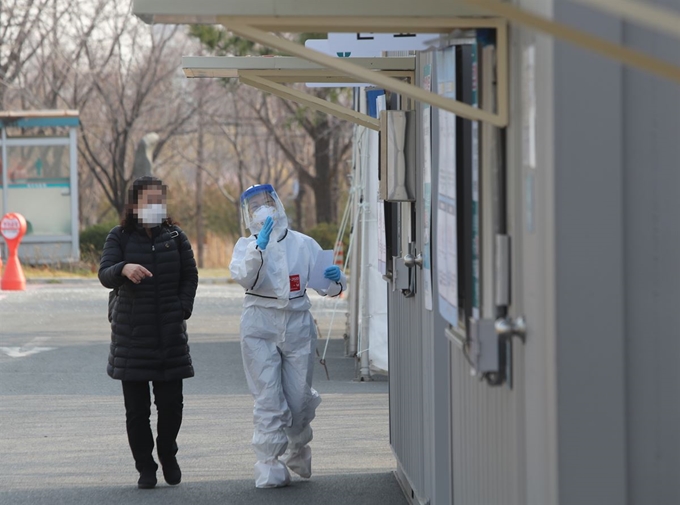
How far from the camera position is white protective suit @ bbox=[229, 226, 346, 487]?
277 inches

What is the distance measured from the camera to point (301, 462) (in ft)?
24.1

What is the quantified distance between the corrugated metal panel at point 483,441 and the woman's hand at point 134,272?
2494mm

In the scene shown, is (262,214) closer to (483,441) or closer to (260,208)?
(260,208)

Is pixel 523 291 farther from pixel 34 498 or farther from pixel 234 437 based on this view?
pixel 234 437

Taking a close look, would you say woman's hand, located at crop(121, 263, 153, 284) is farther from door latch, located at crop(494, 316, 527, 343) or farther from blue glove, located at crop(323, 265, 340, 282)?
door latch, located at crop(494, 316, 527, 343)

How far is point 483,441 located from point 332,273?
3.13 m

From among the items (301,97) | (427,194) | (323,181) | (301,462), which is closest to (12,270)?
(323,181)

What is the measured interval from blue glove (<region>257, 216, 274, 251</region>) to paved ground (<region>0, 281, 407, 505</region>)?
141 centimetres

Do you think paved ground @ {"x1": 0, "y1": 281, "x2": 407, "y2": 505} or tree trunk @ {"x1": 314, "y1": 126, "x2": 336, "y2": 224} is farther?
tree trunk @ {"x1": 314, "y1": 126, "x2": 336, "y2": 224}

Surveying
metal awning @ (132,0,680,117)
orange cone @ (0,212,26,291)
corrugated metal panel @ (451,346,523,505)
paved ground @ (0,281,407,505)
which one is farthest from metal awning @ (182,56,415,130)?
orange cone @ (0,212,26,291)

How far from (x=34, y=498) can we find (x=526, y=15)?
5013mm

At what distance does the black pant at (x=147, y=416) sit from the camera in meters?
7.07

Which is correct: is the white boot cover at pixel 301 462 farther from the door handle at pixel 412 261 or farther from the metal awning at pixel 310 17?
the metal awning at pixel 310 17
